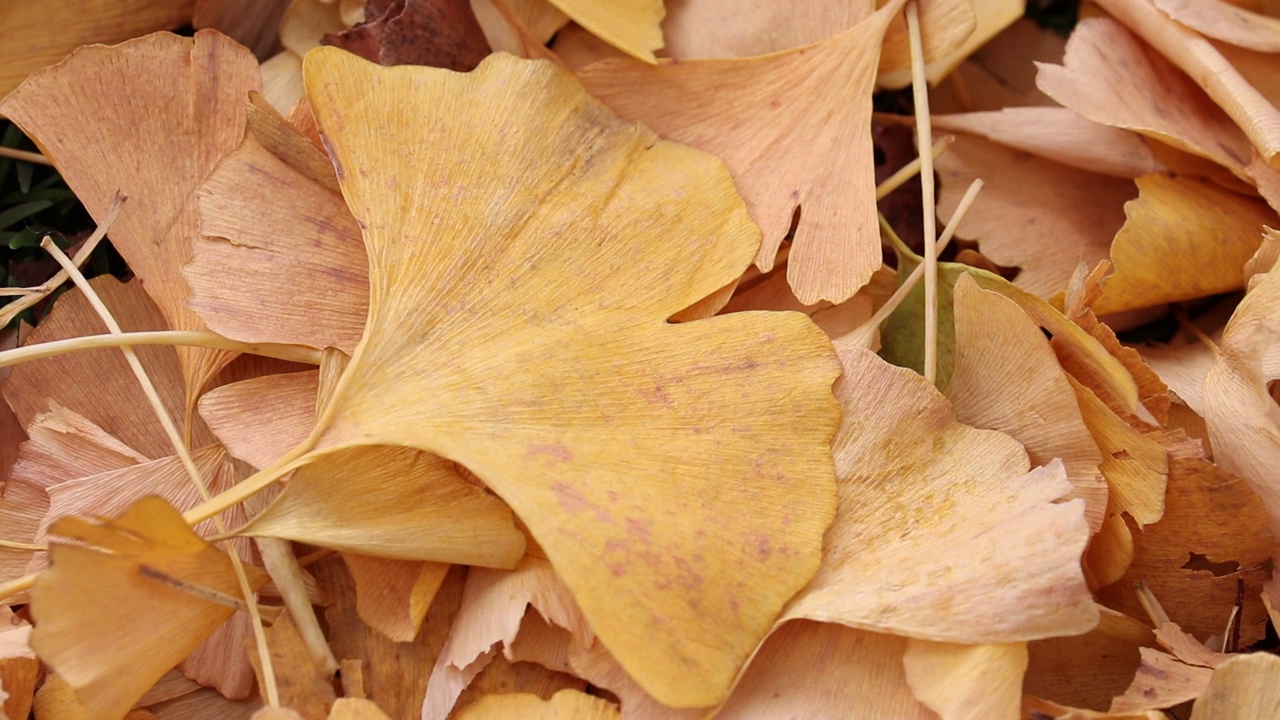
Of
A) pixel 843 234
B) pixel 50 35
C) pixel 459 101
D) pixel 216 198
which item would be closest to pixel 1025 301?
pixel 843 234

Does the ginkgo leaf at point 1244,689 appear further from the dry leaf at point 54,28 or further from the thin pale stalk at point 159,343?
the dry leaf at point 54,28

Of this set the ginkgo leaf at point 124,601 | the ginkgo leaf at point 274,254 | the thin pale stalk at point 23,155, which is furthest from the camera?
the thin pale stalk at point 23,155

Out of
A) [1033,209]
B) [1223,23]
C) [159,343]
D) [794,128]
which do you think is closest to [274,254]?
[159,343]

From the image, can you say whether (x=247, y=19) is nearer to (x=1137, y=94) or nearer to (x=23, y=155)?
(x=23, y=155)

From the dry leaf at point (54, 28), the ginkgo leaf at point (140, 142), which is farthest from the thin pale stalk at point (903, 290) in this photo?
the dry leaf at point (54, 28)

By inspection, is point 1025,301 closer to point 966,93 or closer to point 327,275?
point 966,93

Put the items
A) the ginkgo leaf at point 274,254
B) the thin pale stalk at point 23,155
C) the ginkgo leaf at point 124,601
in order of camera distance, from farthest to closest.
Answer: the thin pale stalk at point 23,155 < the ginkgo leaf at point 274,254 < the ginkgo leaf at point 124,601
